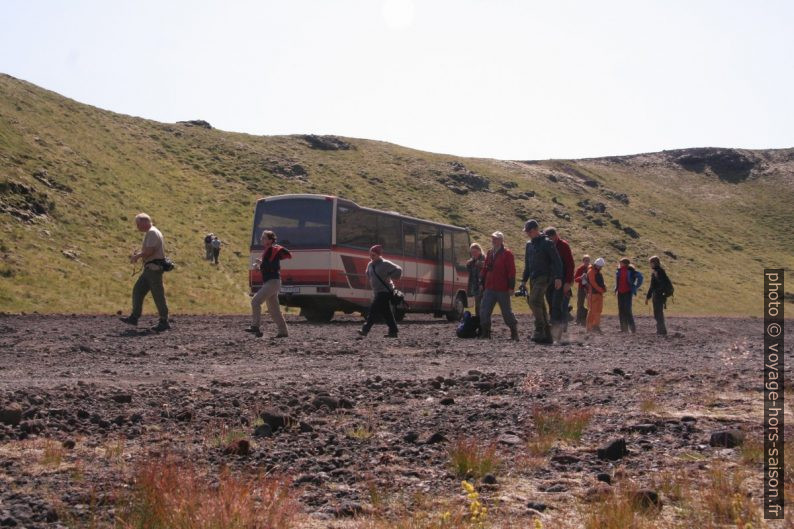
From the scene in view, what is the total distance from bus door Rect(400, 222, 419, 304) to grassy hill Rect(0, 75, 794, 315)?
9344 millimetres

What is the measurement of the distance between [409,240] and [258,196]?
37337mm

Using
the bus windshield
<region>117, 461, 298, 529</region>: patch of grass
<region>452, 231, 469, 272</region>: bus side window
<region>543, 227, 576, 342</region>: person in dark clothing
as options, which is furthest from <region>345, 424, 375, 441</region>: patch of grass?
<region>452, 231, 469, 272</region>: bus side window

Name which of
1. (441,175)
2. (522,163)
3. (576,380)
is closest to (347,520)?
(576,380)

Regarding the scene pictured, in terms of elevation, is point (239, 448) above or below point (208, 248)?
below

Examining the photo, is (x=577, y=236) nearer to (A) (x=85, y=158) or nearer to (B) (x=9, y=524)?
(A) (x=85, y=158)

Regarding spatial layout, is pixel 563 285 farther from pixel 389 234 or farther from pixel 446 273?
pixel 446 273

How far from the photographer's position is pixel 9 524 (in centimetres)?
410

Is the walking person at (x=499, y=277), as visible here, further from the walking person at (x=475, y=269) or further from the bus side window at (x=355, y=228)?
the bus side window at (x=355, y=228)

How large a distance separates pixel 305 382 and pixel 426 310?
755 inches

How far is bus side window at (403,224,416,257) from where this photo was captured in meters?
27.2

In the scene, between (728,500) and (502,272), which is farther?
(502,272)

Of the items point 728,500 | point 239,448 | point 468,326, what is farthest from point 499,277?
point 728,500

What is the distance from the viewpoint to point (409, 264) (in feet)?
89.7

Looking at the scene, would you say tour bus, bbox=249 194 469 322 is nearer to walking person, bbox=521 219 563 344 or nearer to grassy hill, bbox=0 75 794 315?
grassy hill, bbox=0 75 794 315
